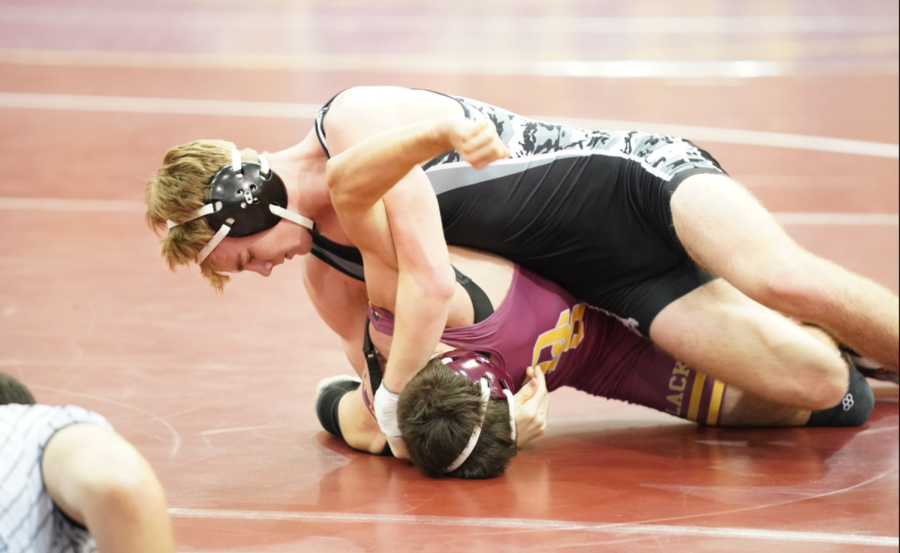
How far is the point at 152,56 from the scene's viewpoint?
988 centimetres

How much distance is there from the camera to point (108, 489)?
159 centimetres

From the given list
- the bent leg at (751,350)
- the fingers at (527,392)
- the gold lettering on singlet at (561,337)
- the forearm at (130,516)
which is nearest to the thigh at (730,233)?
the bent leg at (751,350)

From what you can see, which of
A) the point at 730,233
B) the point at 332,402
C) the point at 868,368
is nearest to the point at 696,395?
the point at 868,368

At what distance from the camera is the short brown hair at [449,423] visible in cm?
263

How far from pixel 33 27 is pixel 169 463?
945cm

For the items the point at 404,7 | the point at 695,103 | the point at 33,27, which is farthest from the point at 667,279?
the point at 404,7

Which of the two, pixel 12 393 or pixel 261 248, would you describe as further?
pixel 261 248

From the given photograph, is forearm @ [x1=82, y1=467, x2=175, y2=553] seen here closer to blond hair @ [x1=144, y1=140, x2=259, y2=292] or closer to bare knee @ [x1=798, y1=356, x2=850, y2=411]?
blond hair @ [x1=144, y1=140, x2=259, y2=292]

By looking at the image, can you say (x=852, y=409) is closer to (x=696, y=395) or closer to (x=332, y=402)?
(x=696, y=395)

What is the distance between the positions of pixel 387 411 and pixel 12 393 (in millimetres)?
1151

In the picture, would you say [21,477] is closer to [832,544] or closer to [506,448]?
[506,448]

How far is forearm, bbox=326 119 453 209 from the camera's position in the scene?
7.72ft

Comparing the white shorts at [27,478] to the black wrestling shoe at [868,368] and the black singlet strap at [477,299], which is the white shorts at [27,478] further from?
the black wrestling shoe at [868,368]

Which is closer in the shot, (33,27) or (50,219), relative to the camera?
(50,219)
